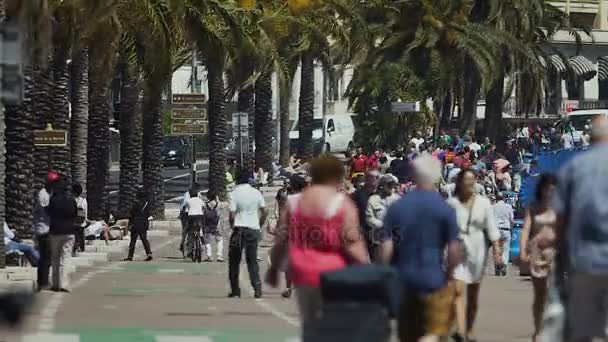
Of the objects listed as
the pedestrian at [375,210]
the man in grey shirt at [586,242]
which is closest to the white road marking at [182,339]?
the pedestrian at [375,210]

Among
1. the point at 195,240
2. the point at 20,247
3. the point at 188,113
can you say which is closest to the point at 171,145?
the point at 188,113

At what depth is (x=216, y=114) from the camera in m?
53.3

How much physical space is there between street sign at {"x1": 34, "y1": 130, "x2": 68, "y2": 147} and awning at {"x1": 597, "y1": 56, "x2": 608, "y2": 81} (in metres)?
67.4

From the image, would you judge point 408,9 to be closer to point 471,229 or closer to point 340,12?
point 340,12

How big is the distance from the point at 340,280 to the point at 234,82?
43.6m

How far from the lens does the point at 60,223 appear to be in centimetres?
2503

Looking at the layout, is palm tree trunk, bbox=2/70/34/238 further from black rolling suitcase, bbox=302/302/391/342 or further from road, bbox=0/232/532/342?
black rolling suitcase, bbox=302/302/391/342

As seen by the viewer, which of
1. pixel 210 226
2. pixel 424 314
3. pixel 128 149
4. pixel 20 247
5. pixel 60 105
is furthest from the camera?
pixel 128 149

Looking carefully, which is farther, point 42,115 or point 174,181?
point 174,181

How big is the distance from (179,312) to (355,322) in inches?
455

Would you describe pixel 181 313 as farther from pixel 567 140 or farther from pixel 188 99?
pixel 567 140

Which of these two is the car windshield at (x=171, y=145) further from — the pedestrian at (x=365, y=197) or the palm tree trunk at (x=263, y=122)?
the pedestrian at (x=365, y=197)

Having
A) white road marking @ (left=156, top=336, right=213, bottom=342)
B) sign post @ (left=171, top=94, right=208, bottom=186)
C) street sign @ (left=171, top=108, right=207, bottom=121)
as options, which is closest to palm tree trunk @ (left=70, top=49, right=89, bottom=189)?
sign post @ (left=171, top=94, right=208, bottom=186)

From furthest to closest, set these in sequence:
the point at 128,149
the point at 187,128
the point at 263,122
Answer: the point at 263,122
the point at 187,128
the point at 128,149
